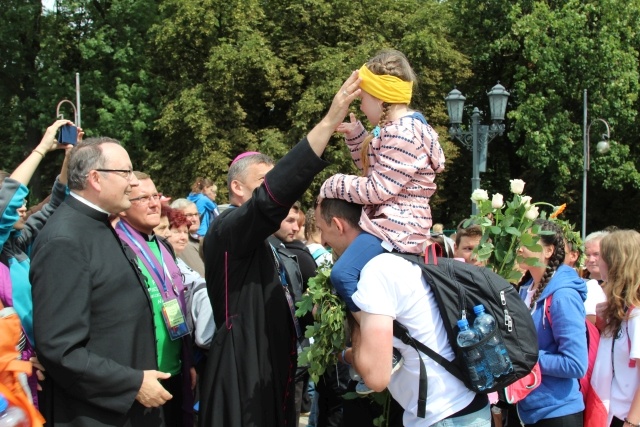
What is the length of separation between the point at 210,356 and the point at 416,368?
101cm

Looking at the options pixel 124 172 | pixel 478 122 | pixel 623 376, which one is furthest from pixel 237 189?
pixel 478 122

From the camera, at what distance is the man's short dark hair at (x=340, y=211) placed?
3.11m

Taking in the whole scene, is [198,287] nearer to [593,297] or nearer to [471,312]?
[471,312]

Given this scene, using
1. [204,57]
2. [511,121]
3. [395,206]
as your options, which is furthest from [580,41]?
[395,206]

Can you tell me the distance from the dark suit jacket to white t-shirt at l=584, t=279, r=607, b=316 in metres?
2.95

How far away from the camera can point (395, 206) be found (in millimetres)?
3047

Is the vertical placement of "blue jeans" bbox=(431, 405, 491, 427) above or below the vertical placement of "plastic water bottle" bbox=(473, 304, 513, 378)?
below

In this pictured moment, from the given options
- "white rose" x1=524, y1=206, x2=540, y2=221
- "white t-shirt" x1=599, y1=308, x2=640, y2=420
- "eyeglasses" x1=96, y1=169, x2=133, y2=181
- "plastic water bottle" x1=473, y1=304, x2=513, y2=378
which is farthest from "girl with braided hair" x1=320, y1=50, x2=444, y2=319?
"white t-shirt" x1=599, y1=308, x2=640, y2=420

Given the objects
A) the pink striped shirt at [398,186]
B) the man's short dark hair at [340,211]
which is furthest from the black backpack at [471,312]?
the man's short dark hair at [340,211]

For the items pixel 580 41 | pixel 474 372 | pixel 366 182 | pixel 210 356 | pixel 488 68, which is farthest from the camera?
pixel 488 68

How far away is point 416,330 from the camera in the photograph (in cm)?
274

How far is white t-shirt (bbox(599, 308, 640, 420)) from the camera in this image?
3877 millimetres

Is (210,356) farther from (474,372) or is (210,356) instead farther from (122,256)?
(474,372)

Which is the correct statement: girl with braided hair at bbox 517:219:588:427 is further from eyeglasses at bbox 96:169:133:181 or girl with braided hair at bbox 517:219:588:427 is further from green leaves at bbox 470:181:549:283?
eyeglasses at bbox 96:169:133:181
